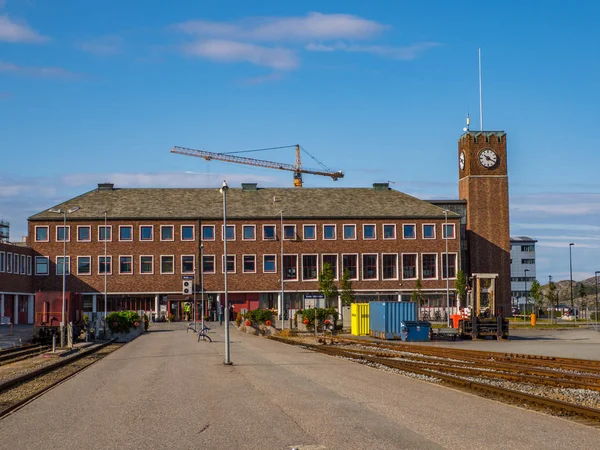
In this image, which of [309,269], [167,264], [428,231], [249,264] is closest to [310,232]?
[309,269]

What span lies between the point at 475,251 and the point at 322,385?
82170 millimetres

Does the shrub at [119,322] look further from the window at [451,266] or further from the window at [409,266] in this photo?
the window at [451,266]

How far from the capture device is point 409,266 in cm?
9600

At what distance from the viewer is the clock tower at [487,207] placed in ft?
332

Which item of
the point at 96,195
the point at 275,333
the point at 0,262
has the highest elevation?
the point at 96,195

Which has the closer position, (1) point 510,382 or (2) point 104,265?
(1) point 510,382

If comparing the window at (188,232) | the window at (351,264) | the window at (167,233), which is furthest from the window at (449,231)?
the window at (167,233)

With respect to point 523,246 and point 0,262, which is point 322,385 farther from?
point 523,246

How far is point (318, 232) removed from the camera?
9600 cm

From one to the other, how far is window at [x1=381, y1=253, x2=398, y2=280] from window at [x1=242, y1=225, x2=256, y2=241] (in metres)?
15.6

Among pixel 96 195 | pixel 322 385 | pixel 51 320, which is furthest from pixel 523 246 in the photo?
pixel 322 385

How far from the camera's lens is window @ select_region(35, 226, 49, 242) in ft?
305

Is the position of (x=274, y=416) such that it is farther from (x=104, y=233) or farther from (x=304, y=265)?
(x=104, y=233)

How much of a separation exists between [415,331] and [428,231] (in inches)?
1919
